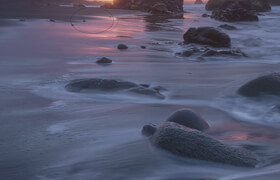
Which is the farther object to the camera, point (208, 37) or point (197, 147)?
point (208, 37)

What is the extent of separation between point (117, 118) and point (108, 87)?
103 cm

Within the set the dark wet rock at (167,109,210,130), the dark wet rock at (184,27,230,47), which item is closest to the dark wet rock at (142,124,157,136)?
the dark wet rock at (167,109,210,130)

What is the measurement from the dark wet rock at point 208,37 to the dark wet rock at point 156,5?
2490 centimetres

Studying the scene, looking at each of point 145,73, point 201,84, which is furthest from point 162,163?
point 145,73

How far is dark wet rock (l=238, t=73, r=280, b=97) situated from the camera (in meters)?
4.38

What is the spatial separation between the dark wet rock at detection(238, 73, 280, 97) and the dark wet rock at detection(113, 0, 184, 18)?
3081cm

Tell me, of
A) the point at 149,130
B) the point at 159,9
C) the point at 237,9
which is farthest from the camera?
the point at 159,9

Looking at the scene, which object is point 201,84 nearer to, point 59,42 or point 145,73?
point 145,73

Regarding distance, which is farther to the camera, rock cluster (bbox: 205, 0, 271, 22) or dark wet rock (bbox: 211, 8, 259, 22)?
Answer: rock cluster (bbox: 205, 0, 271, 22)

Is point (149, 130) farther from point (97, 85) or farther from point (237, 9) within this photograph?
point (237, 9)

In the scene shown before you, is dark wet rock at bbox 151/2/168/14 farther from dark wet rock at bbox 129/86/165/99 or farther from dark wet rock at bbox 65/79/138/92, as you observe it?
dark wet rock at bbox 129/86/165/99

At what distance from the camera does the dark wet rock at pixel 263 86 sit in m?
4.38

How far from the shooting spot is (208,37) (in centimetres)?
994

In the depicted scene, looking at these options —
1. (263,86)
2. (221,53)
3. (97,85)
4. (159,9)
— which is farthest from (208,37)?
(159,9)
